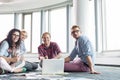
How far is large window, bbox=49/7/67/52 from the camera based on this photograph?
668cm

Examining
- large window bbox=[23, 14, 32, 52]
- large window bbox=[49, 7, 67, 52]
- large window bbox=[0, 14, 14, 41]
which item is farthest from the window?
large window bbox=[49, 7, 67, 52]

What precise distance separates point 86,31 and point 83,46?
1981 millimetres

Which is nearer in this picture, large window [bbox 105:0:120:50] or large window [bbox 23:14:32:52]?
large window [bbox 105:0:120:50]

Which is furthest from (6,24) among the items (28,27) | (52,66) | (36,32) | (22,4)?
(52,66)

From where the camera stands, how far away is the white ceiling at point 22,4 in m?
6.76

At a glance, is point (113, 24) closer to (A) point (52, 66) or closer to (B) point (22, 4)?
(A) point (52, 66)

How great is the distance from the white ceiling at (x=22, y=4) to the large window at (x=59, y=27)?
1.33 ft

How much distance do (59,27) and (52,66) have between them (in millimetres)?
3985

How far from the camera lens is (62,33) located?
22.1 ft

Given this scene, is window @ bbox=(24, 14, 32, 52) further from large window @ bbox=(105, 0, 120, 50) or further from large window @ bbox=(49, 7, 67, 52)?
large window @ bbox=(105, 0, 120, 50)

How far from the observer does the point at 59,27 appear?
6852 millimetres

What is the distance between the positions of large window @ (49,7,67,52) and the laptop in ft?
11.9

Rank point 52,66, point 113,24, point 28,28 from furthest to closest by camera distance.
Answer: point 28,28
point 113,24
point 52,66

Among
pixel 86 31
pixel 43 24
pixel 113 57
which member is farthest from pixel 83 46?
pixel 43 24
